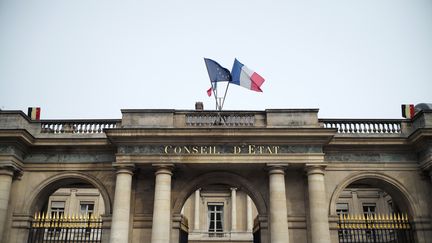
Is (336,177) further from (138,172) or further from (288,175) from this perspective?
(138,172)

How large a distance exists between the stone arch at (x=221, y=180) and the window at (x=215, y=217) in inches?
689

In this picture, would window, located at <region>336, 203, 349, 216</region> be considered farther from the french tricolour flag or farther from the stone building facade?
the french tricolour flag

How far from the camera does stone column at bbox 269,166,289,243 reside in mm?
14445

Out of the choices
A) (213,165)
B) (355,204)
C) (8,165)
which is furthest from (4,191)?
(355,204)

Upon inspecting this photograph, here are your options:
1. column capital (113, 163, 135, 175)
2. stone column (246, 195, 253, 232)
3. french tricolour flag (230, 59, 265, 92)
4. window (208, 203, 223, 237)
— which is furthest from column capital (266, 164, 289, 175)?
window (208, 203, 223, 237)

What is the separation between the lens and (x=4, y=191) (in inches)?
603

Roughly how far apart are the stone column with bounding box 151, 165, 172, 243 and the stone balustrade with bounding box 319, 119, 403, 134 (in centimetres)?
640

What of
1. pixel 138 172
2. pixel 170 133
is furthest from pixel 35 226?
pixel 170 133

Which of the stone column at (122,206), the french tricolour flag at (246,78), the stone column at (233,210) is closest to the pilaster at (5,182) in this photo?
the stone column at (122,206)

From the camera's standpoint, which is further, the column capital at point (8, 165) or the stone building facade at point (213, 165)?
the column capital at point (8, 165)

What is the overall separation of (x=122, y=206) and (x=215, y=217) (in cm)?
1952

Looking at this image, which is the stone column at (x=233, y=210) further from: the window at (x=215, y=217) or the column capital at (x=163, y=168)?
the column capital at (x=163, y=168)

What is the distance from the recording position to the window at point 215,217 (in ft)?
109

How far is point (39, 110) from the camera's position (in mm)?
18875
